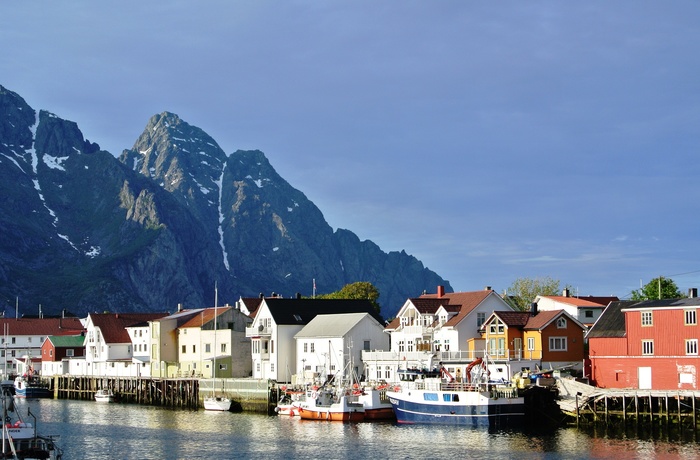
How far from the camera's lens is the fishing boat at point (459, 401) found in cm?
7644

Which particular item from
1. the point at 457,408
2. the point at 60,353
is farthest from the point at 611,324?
the point at 60,353

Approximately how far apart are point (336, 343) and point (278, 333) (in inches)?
342

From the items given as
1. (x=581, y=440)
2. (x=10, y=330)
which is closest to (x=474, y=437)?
(x=581, y=440)

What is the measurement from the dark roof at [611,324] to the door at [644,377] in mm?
3411

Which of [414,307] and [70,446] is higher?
[414,307]

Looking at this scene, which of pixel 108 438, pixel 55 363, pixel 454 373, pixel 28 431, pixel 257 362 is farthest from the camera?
pixel 55 363

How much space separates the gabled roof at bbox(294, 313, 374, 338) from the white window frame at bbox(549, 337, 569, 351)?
2252 centimetres

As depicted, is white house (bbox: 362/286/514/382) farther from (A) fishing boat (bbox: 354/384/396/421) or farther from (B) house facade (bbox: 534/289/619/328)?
(B) house facade (bbox: 534/289/619/328)

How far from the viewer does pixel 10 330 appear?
172 meters

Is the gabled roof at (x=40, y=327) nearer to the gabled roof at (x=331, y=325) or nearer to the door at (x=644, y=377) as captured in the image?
the gabled roof at (x=331, y=325)

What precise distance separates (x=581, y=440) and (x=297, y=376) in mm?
40498

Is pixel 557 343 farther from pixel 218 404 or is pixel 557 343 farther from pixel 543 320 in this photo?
pixel 218 404

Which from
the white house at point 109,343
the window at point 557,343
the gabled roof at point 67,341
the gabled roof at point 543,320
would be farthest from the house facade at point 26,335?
the window at point 557,343

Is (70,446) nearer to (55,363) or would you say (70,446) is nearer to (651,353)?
(651,353)
